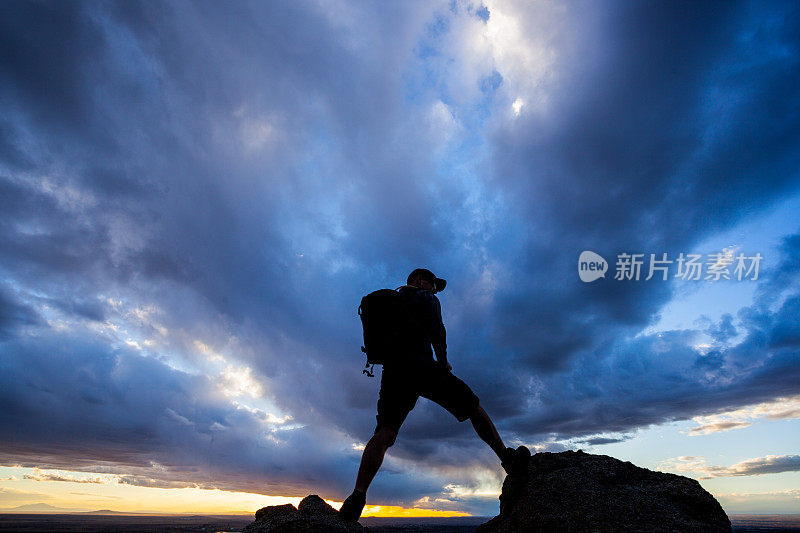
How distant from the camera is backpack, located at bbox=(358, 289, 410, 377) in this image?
4.93m

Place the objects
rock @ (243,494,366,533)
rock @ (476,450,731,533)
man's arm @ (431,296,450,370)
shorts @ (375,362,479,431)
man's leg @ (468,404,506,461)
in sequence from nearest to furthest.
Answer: rock @ (243,494,366,533) < rock @ (476,450,731,533) < shorts @ (375,362,479,431) < man's leg @ (468,404,506,461) < man's arm @ (431,296,450,370)

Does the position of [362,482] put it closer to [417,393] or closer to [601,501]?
[417,393]

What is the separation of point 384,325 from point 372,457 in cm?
153

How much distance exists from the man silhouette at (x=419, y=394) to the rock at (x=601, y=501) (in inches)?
19.3

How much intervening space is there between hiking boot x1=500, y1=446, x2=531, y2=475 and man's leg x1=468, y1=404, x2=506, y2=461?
22cm

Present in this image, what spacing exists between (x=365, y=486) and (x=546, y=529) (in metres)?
2.02

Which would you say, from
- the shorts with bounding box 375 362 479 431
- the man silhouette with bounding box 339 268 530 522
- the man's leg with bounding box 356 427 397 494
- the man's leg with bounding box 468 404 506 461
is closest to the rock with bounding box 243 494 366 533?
the man silhouette with bounding box 339 268 530 522

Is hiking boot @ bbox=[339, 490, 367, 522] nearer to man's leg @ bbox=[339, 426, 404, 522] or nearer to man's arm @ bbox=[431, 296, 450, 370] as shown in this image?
man's leg @ bbox=[339, 426, 404, 522]

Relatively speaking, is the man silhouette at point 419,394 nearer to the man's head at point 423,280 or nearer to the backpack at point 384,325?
the backpack at point 384,325

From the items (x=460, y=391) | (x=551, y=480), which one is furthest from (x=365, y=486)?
(x=551, y=480)

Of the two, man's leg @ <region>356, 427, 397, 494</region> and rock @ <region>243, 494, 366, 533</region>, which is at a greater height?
man's leg @ <region>356, 427, 397, 494</region>

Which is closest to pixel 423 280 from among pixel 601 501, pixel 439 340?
pixel 439 340

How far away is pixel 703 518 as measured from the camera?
4.35 m

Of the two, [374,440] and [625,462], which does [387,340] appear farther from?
[625,462]
